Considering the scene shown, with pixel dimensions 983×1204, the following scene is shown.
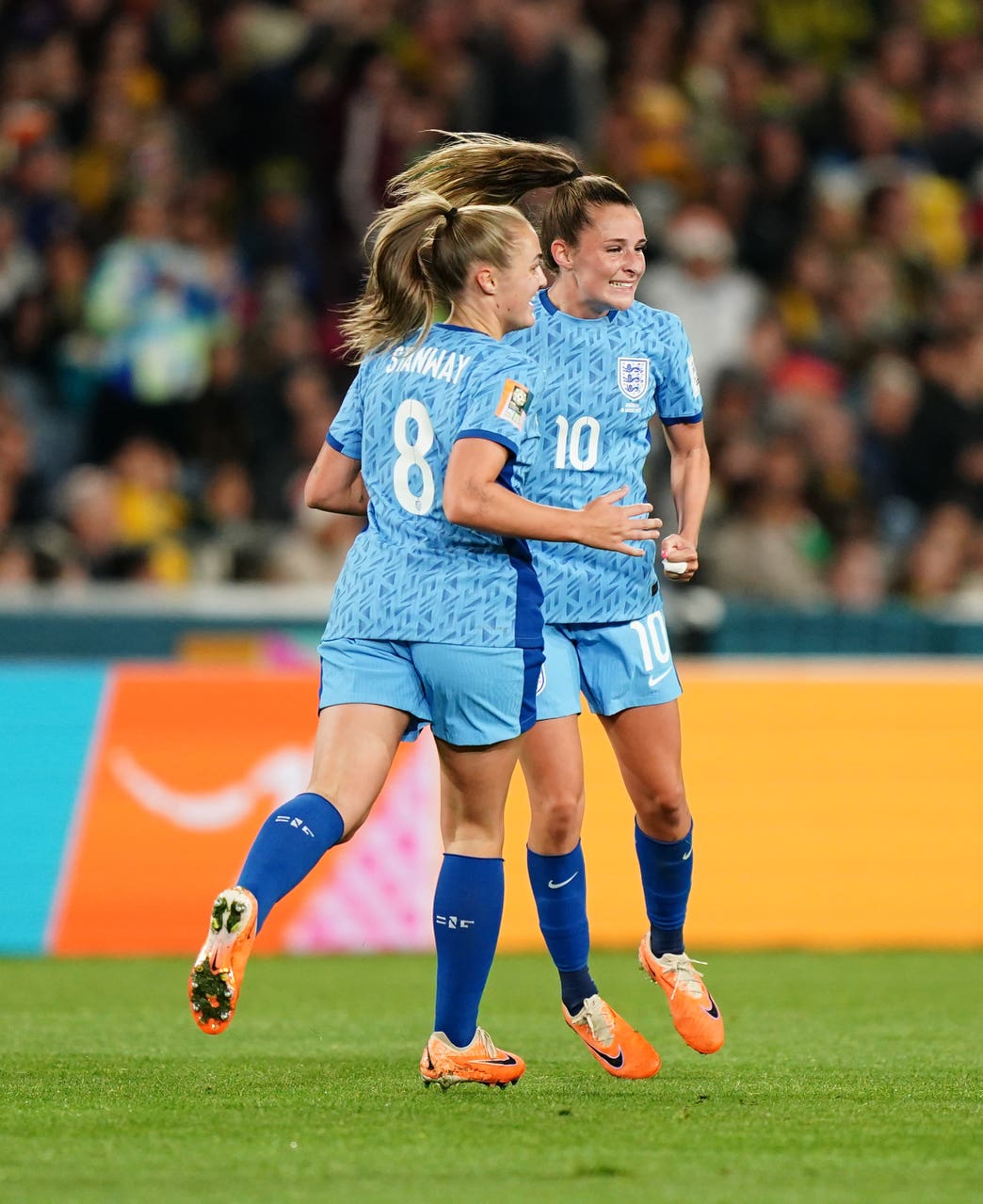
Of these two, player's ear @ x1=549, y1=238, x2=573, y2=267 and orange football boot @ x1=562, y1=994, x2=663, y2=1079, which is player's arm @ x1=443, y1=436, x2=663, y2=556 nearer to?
player's ear @ x1=549, y1=238, x2=573, y2=267

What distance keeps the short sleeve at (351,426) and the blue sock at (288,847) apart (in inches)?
35.0

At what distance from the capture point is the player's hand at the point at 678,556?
5266 mm

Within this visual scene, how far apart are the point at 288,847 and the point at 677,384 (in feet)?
5.98

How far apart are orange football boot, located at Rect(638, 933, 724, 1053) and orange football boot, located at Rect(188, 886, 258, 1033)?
161 cm

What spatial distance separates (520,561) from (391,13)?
10040 mm

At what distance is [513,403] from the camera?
15.3 ft

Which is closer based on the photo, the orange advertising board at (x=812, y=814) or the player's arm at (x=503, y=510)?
the player's arm at (x=503, y=510)

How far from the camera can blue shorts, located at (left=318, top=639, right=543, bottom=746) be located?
471 centimetres

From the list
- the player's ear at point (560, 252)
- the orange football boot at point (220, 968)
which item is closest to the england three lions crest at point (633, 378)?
the player's ear at point (560, 252)

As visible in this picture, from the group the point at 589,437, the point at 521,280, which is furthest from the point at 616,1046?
the point at 521,280

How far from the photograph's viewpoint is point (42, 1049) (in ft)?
18.3

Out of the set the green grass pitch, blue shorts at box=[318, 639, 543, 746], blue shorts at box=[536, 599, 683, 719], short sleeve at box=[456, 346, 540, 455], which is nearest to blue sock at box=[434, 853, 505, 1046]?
the green grass pitch

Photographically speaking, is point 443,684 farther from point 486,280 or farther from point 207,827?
point 207,827

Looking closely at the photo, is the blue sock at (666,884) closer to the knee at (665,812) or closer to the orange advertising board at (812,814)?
the knee at (665,812)
